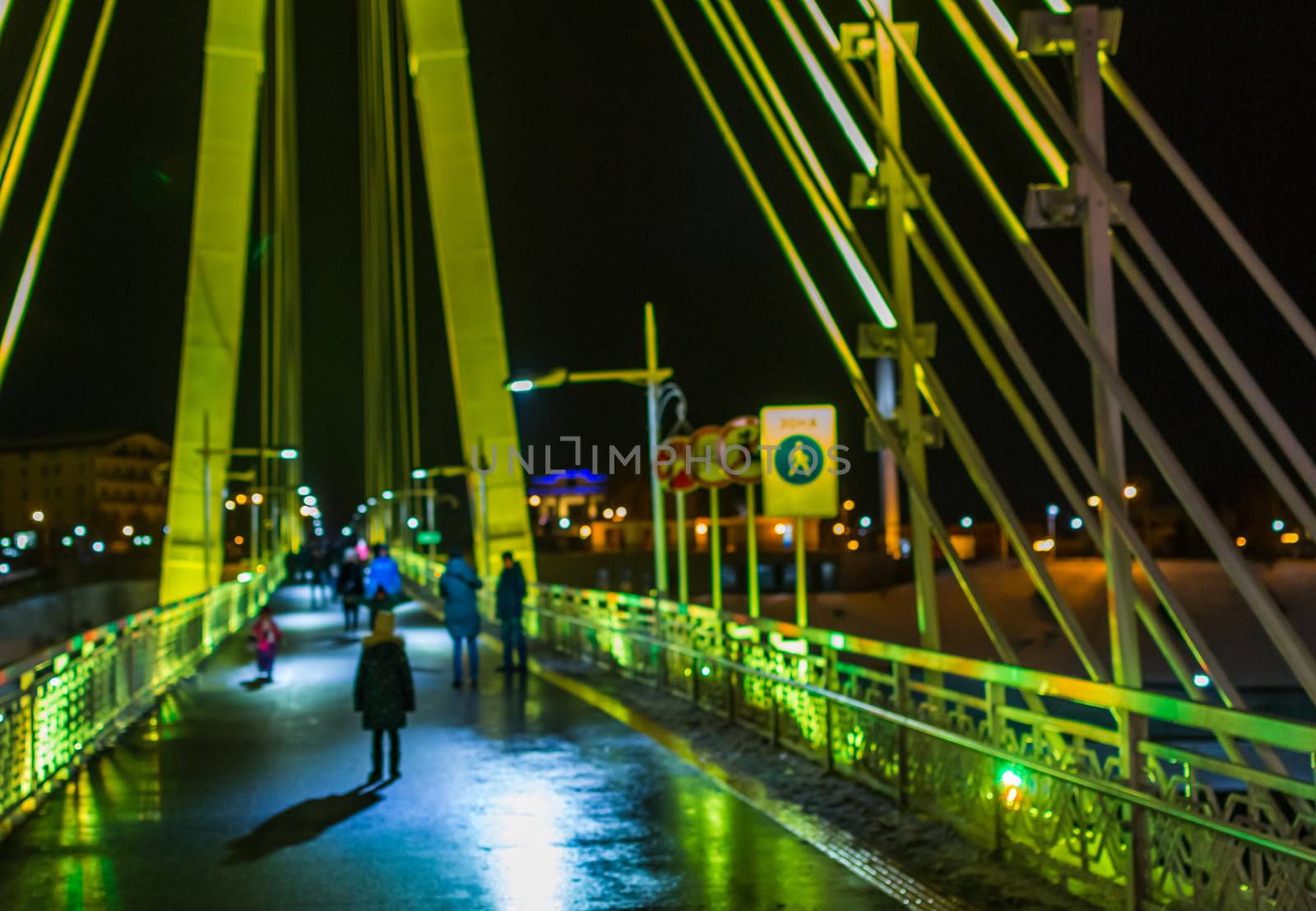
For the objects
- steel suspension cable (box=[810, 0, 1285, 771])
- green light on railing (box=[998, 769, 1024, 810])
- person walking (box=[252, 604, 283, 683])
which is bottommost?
green light on railing (box=[998, 769, 1024, 810])

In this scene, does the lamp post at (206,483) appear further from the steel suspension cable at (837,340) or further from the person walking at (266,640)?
the steel suspension cable at (837,340)

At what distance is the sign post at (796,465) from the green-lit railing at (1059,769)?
102 centimetres

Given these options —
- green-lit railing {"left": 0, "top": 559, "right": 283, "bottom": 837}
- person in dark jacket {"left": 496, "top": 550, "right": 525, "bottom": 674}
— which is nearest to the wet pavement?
green-lit railing {"left": 0, "top": 559, "right": 283, "bottom": 837}

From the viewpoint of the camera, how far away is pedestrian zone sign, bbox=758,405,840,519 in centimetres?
1296

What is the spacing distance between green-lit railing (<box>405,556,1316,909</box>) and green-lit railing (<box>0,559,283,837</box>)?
491 centimetres

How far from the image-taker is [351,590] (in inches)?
1074

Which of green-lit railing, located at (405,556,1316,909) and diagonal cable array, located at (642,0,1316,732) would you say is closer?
green-lit railing, located at (405,556,1316,909)

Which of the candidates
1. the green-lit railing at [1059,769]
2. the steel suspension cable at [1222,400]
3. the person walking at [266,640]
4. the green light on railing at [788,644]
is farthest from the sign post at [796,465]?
the person walking at [266,640]

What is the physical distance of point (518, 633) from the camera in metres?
18.1

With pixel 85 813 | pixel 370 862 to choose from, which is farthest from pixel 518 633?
pixel 370 862

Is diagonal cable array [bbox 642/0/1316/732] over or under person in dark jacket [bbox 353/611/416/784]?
over

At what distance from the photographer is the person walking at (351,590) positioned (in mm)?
27156

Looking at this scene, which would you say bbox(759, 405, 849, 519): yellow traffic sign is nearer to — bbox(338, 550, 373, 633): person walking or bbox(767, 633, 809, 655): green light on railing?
bbox(767, 633, 809, 655): green light on railing

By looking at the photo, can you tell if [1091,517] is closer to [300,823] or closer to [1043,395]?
[1043,395]
